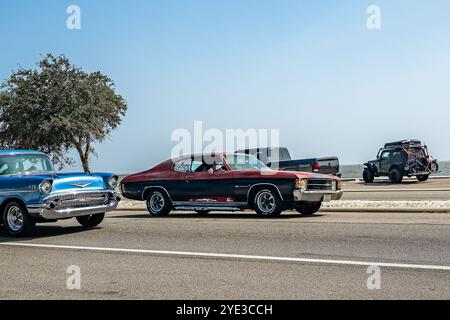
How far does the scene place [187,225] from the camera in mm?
11961

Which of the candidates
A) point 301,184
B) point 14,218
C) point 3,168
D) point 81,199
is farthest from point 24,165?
point 301,184

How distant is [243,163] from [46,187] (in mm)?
5231

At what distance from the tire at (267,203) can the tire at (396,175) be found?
66.2 feet

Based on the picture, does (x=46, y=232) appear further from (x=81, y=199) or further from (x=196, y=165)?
(x=196, y=165)

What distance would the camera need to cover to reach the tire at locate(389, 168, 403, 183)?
103ft

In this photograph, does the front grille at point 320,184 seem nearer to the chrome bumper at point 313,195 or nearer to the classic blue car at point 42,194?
the chrome bumper at point 313,195

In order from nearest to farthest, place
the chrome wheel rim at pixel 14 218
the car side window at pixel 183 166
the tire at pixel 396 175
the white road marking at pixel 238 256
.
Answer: the white road marking at pixel 238 256, the chrome wheel rim at pixel 14 218, the car side window at pixel 183 166, the tire at pixel 396 175

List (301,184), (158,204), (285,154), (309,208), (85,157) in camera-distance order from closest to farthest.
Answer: (301,184) → (309,208) → (158,204) → (285,154) → (85,157)

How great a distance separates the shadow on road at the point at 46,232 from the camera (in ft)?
35.5

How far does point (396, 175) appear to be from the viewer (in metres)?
31.4

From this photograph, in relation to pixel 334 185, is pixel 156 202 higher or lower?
lower

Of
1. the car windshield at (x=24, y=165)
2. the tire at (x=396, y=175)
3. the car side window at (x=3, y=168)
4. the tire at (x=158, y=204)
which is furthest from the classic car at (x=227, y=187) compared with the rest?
the tire at (x=396, y=175)

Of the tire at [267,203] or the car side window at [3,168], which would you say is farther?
the tire at [267,203]
